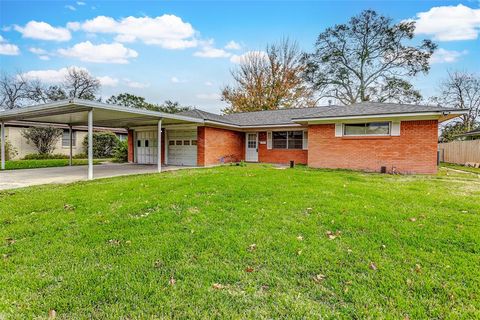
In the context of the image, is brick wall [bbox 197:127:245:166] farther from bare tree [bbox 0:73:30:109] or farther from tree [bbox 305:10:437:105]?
bare tree [bbox 0:73:30:109]

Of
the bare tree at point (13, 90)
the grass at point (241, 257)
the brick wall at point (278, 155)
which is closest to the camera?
the grass at point (241, 257)

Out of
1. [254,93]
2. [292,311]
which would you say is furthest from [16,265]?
[254,93]

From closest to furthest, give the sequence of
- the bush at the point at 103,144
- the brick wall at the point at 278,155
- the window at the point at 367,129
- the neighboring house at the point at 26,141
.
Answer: the window at the point at 367,129
the brick wall at the point at 278,155
the neighboring house at the point at 26,141
the bush at the point at 103,144

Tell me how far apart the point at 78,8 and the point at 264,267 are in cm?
1702

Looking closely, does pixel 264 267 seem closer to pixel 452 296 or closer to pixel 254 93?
pixel 452 296

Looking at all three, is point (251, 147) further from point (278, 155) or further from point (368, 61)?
point (368, 61)

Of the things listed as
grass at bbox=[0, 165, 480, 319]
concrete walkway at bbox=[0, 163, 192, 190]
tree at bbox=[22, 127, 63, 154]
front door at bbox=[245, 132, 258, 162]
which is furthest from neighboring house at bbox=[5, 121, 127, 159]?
grass at bbox=[0, 165, 480, 319]

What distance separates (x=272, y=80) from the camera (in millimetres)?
32188

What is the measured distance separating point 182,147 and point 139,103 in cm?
2992

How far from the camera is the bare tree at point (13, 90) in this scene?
3234 cm

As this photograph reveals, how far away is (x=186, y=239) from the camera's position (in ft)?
13.3

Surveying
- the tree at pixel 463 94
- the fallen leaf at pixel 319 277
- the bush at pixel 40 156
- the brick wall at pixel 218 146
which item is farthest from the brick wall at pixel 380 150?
the tree at pixel 463 94

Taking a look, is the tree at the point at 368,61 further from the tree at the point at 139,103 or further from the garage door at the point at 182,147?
the tree at the point at 139,103

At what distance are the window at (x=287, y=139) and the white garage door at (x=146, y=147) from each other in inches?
321
